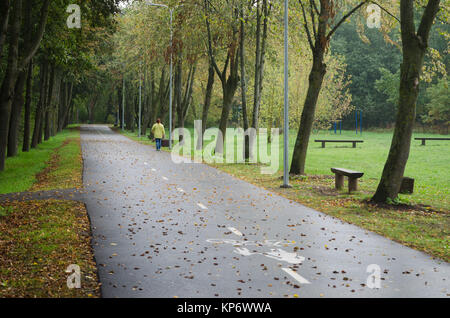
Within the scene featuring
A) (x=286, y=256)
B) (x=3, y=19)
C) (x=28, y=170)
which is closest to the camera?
(x=286, y=256)

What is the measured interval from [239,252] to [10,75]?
1200 centimetres

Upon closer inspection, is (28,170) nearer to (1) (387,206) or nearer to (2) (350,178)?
(2) (350,178)

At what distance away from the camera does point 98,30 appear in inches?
1078

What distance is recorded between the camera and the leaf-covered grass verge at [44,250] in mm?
6199

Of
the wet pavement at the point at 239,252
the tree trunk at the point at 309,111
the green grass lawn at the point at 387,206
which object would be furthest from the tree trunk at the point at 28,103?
the wet pavement at the point at 239,252

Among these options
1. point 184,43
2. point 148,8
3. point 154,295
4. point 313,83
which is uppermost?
point 148,8

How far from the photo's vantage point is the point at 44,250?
25.8 ft

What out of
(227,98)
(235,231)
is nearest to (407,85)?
(235,231)

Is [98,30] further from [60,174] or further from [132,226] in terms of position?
[132,226]

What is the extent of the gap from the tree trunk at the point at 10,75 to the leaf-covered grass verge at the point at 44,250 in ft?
22.0

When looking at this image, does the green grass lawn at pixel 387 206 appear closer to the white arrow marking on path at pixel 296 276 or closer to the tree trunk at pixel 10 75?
the white arrow marking on path at pixel 296 276
